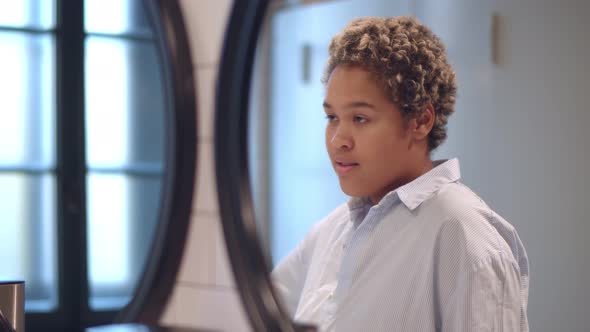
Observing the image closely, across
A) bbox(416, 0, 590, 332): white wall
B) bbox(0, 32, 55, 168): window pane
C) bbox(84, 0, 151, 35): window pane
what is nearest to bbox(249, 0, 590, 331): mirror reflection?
bbox(416, 0, 590, 332): white wall

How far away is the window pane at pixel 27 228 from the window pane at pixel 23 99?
0.23ft

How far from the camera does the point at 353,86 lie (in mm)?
1092

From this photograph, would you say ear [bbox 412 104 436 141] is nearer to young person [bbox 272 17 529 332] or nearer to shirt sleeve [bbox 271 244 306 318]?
young person [bbox 272 17 529 332]

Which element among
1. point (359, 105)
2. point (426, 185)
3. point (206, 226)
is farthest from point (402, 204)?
point (206, 226)

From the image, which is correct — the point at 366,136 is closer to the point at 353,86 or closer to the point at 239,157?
the point at 353,86

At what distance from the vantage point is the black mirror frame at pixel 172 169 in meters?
1.67

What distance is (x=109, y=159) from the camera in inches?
104

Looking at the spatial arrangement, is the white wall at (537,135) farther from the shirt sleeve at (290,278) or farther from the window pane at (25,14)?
the window pane at (25,14)

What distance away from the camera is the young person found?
98 cm

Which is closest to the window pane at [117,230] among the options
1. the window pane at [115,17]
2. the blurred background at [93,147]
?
the blurred background at [93,147]

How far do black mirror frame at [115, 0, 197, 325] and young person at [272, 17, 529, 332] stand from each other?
0.60 metres

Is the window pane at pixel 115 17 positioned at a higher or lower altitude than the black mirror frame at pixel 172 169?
higher

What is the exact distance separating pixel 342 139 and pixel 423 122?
0.40ft

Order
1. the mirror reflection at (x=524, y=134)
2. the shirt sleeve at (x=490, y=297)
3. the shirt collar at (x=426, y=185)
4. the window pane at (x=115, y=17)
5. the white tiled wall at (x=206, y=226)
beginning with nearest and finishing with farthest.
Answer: the shirt sleeve at (x=490, y=297), the shirt collar at (x=426, y=185), the mirror reflection at (x=524, y=134), the white tiled wall at (x=206, y=226), the window pane at (x=115, y=17)
